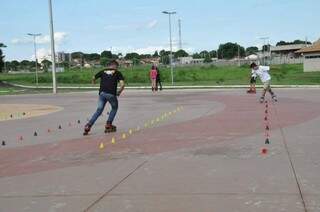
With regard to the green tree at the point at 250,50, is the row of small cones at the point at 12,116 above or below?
below

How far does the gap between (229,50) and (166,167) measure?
556 feet

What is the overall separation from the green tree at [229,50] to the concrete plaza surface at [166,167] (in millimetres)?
158555

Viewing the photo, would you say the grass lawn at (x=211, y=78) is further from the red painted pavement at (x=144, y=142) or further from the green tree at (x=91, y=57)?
the green tree at (x=91, y=57)

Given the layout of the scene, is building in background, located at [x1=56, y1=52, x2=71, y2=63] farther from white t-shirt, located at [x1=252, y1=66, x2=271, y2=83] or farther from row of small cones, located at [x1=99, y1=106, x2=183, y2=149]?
row of small cones, located at [x1=99, y1=106, x2=183, y2=149]

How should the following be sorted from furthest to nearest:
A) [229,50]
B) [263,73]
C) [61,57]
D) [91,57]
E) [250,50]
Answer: [91,57] → [229,50] → [250,50] → [61,57] → [263,73]

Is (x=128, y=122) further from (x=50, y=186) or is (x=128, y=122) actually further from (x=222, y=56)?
(x=222, y=56)

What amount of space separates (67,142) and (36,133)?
2063mm

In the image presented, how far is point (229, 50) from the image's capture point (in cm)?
17650

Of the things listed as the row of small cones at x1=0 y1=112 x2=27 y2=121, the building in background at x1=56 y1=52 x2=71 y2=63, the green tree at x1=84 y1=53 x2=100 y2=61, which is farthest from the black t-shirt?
the green tree at x1=84 y1=53 x2=100 y2=61

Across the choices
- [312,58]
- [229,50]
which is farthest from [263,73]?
[229,50]

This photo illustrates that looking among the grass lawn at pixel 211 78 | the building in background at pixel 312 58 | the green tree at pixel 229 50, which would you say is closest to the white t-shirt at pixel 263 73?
the grass lawn at pixel 211 78

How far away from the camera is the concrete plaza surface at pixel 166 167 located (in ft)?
22.7

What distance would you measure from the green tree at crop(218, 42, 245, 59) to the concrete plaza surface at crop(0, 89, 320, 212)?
159 meters

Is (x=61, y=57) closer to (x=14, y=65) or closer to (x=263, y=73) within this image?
(x=14, y=65)
